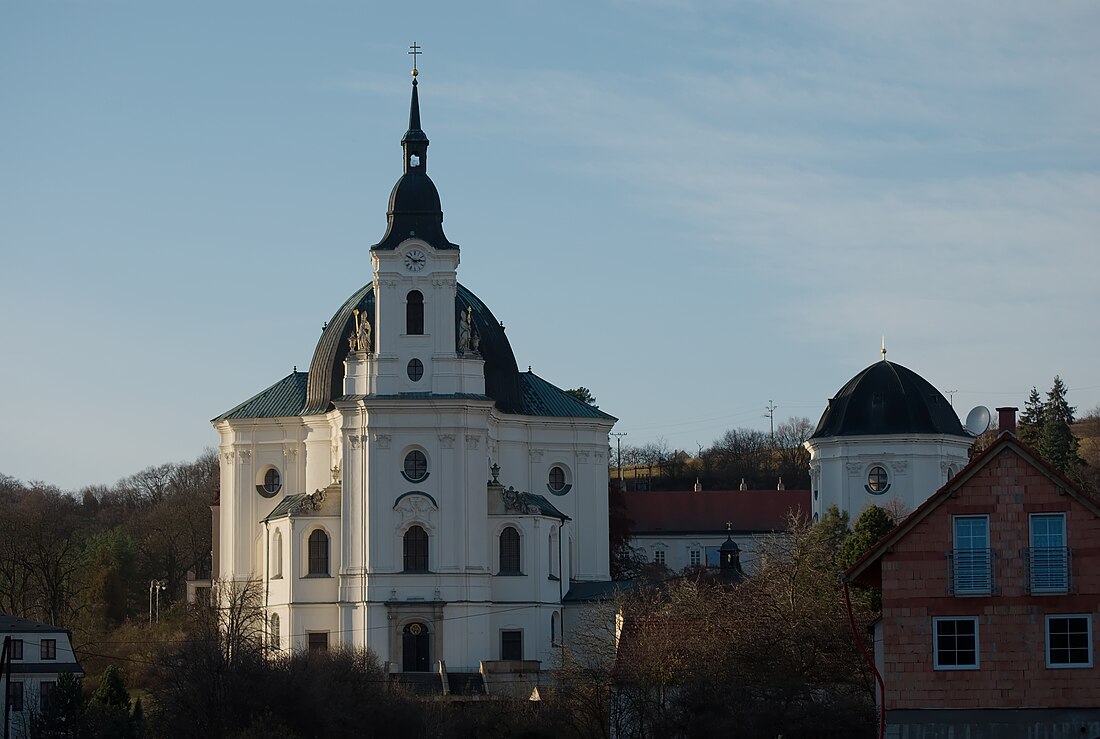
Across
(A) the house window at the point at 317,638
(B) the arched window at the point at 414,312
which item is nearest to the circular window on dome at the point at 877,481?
(B) the arched window at the point at 414,312

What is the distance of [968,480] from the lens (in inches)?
1538

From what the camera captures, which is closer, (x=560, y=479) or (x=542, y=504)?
(x=542, y=504)

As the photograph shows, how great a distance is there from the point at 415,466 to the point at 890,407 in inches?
928

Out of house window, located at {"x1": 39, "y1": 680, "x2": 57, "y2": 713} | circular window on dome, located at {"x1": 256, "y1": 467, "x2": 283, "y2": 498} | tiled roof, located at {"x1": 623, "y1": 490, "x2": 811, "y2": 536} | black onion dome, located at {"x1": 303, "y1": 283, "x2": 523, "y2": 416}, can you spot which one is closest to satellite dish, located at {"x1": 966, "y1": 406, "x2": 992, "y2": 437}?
house window, located at {"x1": 39, "y1": 680, "x2": 57, "y2": 713}

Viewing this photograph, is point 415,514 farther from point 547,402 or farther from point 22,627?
point 22,627

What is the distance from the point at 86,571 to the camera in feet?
329

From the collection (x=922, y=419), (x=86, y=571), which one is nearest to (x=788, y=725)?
(x=922, y=419)

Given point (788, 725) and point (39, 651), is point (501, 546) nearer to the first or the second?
point (39, 651)

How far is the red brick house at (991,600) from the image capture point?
38281mm

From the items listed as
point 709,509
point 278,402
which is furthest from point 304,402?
point 709,509

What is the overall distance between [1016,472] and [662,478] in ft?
408

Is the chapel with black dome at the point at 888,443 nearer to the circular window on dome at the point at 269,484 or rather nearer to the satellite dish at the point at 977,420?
the circular window on dome at the point at 269,484

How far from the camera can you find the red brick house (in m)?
38.3

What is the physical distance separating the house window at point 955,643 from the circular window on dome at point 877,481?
53.4 metres
